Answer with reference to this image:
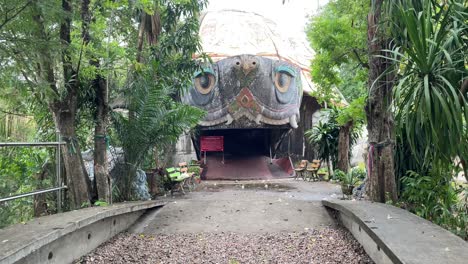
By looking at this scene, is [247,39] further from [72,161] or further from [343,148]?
[72,161]

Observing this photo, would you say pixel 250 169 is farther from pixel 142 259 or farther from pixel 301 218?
pixel 142 259

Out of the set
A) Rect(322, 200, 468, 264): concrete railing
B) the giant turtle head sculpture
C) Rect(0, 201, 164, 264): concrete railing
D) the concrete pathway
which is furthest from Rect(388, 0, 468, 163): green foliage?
the giant turtle head sculpture

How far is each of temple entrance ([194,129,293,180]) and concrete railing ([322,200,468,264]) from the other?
A: 970 cm

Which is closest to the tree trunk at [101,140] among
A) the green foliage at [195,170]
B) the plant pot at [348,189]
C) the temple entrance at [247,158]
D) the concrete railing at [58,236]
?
the concrete railing at [58,236]

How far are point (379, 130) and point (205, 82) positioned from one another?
9086mm

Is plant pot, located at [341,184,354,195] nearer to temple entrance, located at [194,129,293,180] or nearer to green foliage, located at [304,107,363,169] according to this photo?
green foliage, located at [304,107,363,169]

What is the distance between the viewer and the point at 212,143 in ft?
51.0

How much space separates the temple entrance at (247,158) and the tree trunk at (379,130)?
27.3 feet

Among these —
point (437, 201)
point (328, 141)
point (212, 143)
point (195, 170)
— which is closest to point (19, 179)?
point (437, 201)

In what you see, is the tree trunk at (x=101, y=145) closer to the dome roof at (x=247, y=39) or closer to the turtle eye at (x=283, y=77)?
the dome roof at (x=247, y=39)

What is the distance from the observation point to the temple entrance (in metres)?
14.7

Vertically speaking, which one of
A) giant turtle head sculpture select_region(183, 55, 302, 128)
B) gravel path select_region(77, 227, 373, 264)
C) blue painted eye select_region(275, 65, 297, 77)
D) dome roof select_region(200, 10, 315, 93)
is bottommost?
gravel path select_region(77, 227, 373, 264)

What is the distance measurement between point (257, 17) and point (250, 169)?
723 centimetres

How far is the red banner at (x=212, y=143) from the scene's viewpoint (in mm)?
15469
